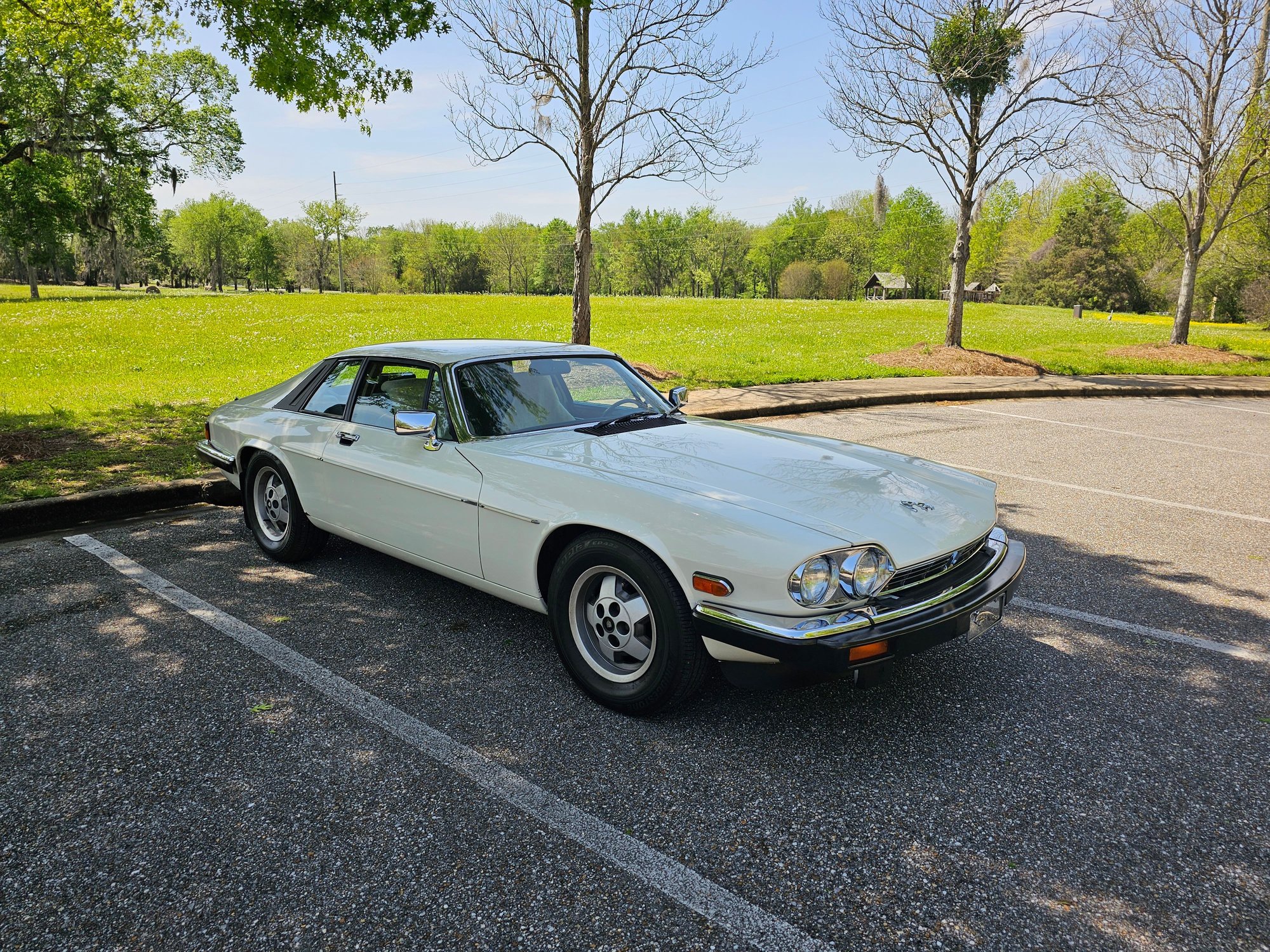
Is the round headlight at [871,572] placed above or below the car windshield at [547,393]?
below

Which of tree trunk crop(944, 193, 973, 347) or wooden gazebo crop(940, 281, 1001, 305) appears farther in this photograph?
wooden gazebo crop(940, 281, 1001, 305)

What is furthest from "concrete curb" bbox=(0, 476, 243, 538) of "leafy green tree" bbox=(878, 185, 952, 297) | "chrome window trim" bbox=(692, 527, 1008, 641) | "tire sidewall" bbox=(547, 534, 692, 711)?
"leafy green tree" bbox=(878, 185, 952, 297)

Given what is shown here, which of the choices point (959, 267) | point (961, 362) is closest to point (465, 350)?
point (961, 362)

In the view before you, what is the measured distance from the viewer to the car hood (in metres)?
2.85

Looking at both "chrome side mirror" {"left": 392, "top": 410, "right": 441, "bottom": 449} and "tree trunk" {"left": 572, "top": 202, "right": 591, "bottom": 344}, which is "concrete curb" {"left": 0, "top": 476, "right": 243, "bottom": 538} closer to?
"chrome side mirror" {"left": 392, "top": 410, "right": 441, "bottom": 449}

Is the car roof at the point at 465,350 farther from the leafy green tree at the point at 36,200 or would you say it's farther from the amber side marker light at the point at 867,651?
the leafy green tree at the point at 36,200

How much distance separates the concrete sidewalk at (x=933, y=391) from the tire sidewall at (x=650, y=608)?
683 centimetres

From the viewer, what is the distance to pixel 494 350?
4.25 meters

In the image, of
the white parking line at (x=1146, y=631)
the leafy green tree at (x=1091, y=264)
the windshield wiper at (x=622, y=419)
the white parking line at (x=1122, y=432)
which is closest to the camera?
the white parking line at (x=1146, y=631)

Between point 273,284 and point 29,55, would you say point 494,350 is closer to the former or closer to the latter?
point 29,55

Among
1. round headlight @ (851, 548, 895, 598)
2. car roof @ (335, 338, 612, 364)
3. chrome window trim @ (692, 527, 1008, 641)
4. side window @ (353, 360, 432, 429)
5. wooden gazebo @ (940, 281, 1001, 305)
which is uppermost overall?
wooden gazebo @ (940, 281, 1001, 305)

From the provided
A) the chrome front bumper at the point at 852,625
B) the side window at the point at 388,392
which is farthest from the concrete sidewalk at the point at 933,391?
the chrome front bumper at the point at 852,625

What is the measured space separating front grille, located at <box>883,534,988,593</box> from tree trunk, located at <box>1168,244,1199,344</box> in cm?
1931

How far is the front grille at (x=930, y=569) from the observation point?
279cm
